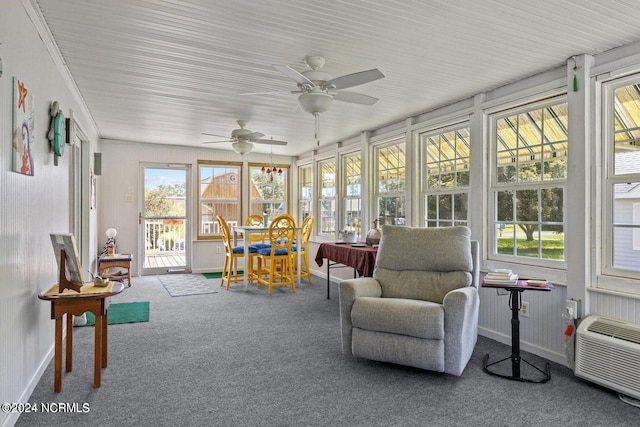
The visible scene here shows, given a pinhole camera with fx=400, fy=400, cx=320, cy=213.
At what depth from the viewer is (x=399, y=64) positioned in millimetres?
3211

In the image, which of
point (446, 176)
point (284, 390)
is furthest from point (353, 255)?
point (284, 390)

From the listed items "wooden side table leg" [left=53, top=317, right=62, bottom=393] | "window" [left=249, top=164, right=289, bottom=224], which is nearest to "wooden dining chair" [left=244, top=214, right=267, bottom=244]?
"window" [left=249, top=164, right=289, bottom=224]

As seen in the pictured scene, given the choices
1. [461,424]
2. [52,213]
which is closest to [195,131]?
[52,213]

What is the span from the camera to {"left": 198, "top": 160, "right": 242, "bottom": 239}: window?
747cm

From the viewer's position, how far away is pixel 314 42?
9.01 ft

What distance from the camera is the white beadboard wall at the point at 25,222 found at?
6.42 ft

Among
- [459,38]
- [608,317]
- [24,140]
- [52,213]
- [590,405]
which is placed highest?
[459,38]

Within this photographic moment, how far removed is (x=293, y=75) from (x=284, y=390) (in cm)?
207

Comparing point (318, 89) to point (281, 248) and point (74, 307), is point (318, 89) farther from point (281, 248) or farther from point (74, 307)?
point (281, 248)

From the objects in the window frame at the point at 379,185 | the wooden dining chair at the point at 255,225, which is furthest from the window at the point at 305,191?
the window frame at the point at 379,185

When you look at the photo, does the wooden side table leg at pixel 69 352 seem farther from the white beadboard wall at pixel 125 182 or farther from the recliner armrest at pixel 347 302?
the white beadboard wall at pixel 125 182

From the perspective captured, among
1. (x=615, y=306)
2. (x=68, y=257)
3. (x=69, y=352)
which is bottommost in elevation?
(x=69, y=352)

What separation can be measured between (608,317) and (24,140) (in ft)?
12.8

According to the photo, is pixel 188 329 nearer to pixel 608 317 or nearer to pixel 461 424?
pixel 461 424
